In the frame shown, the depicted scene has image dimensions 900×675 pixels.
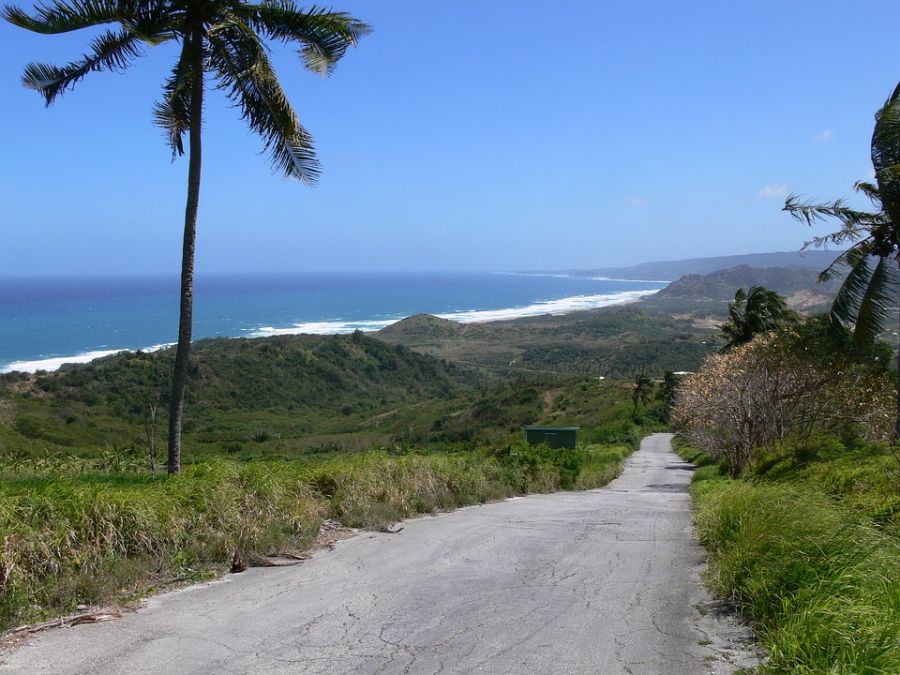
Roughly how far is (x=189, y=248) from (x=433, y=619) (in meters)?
6.59

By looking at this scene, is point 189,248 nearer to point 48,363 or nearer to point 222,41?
point 222,41

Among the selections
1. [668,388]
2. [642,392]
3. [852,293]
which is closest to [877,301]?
[852,293]

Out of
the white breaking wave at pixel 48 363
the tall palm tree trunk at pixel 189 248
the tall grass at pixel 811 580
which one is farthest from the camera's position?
the white breaking wave at pixel 48 363

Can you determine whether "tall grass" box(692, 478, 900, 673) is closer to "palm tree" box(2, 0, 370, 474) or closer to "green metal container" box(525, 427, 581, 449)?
"palm tree" box(2, 0, 370, 474)

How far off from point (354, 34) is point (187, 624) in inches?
317

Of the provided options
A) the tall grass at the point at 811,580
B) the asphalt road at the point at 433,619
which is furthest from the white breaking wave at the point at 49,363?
the tall grass at the point at 811,580

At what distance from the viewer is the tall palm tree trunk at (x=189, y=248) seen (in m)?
9.95

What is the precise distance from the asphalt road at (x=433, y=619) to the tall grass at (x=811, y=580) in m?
0.35

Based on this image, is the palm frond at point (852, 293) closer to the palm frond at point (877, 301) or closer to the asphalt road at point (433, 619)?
the palm frond at point (877, 301)

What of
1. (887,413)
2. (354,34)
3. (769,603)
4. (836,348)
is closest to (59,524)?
(769,603)

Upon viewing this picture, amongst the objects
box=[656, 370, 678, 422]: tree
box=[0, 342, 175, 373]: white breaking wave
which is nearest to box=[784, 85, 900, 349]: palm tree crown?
box=[656, 370, 678, 422]: tree

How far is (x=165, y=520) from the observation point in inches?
280

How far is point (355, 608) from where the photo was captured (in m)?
6.01

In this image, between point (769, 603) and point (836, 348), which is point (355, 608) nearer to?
point (769, 603)
